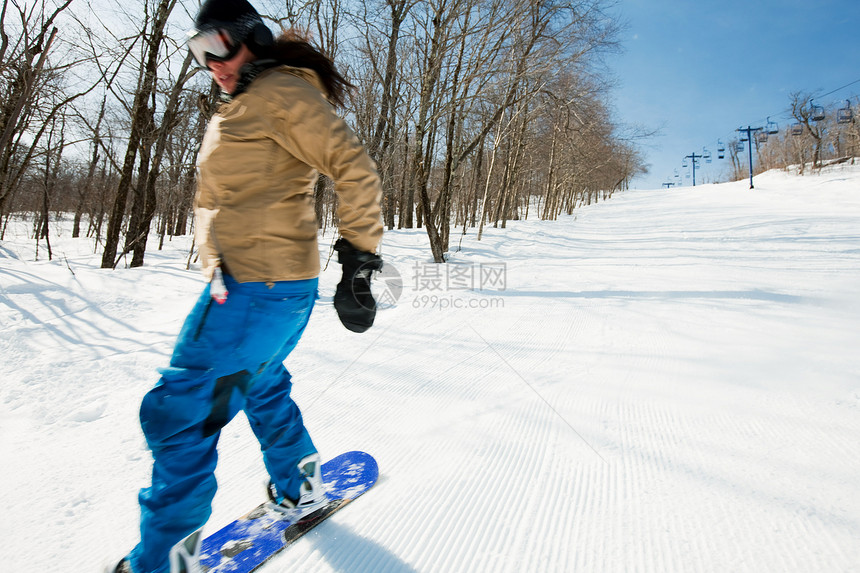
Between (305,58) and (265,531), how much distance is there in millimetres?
1622

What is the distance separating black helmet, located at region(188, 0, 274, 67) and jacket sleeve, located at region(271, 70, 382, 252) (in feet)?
0.66

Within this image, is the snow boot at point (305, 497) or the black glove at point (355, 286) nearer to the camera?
the black glove at point (355, 286)

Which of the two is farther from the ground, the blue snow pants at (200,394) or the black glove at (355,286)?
the black glove at (355,286)

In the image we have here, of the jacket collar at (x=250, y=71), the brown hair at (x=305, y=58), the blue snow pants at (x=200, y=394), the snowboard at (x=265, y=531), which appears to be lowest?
the snowboard at (x=265, y=531)

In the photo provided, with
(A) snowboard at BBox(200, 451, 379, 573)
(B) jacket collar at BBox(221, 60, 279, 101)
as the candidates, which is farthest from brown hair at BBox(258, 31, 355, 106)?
(A) snowboard at BBox(200, 451, 379, 573)

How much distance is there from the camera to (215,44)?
1.18 meters

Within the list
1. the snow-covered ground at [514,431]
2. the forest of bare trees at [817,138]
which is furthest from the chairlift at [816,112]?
the snow-covered ground at [514,431]

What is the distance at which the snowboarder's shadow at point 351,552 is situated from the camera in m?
1.31

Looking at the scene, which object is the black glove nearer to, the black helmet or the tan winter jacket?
the tan winter jacket

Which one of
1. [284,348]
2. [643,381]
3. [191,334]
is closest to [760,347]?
[643,381]

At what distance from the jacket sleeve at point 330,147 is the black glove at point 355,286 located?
0.22ft

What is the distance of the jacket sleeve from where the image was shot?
112cm

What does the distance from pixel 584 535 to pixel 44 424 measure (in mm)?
2656

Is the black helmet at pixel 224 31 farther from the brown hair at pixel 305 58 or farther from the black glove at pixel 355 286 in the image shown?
the black glove at pixel 355 286
